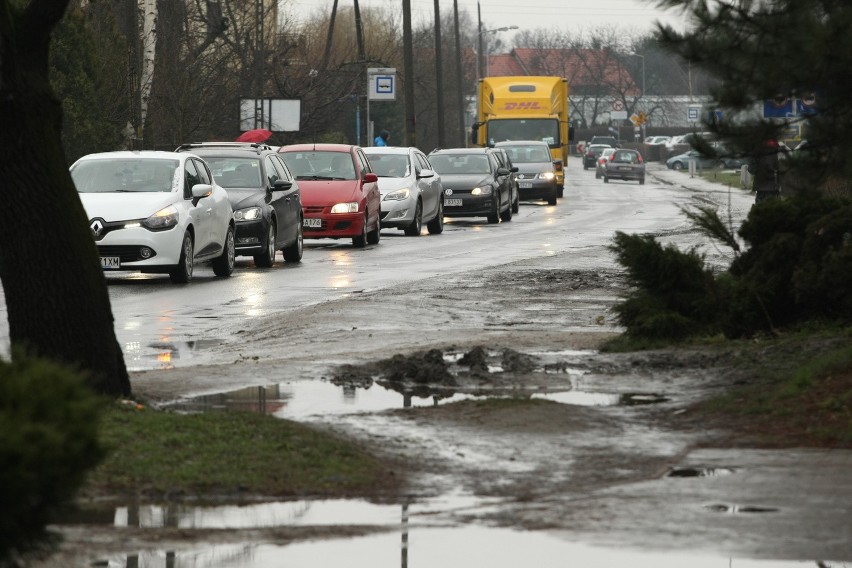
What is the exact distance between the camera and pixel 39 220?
30.4ft

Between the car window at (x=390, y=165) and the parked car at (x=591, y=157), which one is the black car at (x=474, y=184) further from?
the parked car at (x=591, y=157)

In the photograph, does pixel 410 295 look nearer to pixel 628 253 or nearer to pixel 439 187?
pixel 628 253

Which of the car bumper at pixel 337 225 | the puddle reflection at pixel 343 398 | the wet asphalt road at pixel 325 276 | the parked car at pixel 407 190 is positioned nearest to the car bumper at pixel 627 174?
the wet asphalt road at pixel 325 276

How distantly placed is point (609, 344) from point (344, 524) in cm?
652

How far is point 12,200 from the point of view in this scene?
364 inches

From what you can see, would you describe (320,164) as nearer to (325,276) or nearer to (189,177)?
(325,276)

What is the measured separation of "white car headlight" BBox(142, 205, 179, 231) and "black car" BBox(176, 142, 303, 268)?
3.32m

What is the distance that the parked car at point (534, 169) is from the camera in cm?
5044

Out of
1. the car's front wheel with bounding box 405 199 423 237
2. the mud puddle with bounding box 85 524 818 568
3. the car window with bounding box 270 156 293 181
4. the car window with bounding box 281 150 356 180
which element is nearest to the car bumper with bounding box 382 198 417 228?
the car's front wheel with bounding box 405 199 423 237

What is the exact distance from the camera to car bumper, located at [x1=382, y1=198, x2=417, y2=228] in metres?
33.0

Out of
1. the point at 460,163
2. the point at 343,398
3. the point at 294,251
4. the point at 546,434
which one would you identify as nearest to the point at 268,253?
the point at 294,251

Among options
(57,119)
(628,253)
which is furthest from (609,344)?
(57,119)

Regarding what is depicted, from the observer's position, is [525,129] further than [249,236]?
Yes

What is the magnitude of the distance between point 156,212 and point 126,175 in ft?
4.41
